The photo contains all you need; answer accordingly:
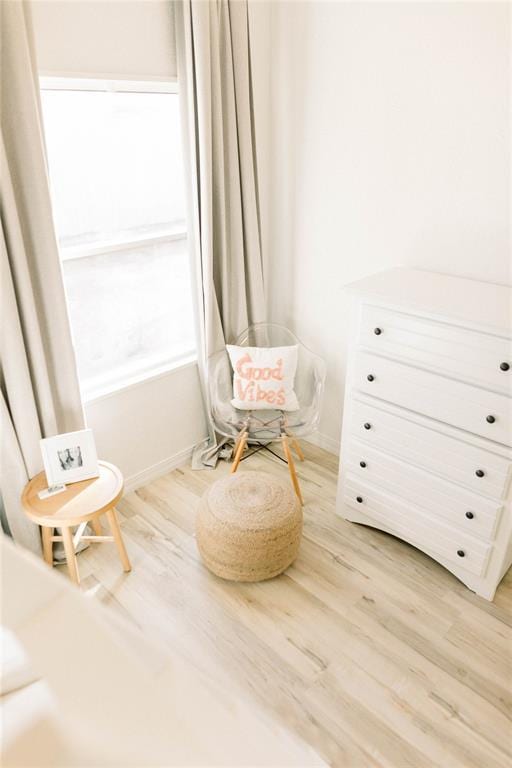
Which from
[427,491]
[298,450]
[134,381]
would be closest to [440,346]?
[427,491]

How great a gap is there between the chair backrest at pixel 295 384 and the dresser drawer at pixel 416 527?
0.39 meters

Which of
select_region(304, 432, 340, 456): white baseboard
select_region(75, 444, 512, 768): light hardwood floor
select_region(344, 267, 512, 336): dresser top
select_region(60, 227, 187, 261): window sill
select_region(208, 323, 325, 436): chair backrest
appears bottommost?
select_region(75, 444, 512, 768): light hardwood floor

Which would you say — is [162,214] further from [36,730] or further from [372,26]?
[36,730]

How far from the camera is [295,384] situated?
9.25 ft

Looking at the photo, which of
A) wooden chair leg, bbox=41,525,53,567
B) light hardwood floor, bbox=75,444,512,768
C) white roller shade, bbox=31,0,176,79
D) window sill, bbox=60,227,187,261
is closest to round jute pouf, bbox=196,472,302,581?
light hardwood floor, bbox=75,444,512,768

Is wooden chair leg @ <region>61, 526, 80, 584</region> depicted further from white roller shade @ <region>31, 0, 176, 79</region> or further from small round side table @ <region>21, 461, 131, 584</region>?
white roller shade @ <region>31, 0, 176, 79</region>

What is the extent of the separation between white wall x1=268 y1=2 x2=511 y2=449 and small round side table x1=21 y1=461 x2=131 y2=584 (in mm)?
1382

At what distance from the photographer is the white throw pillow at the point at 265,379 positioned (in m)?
2.60

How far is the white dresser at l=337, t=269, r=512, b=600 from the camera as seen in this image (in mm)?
1836

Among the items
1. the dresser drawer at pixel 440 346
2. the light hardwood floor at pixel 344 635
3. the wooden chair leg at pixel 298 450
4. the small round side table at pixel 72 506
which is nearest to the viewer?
the light hardwood floor at pixel 344 635

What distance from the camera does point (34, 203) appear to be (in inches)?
73.2

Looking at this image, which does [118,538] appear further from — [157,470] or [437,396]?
[437,396]

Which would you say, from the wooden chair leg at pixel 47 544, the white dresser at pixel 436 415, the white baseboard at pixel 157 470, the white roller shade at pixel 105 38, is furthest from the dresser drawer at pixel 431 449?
the white roller shade at pixel 105 38

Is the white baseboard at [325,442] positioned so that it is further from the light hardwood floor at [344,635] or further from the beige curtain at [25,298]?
the beige curtain at [25,298]
